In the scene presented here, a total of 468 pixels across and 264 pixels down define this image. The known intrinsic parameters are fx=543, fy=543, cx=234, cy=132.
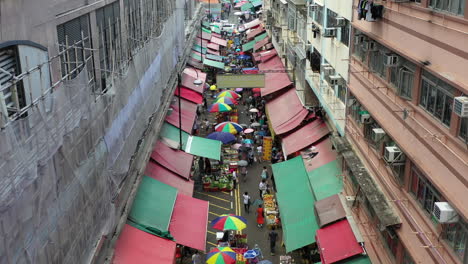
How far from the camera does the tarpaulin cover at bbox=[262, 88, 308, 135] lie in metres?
26.2

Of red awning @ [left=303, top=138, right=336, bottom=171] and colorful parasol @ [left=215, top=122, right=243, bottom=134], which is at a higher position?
red awning @ [left=303, top=138, right=336, bottom=171]

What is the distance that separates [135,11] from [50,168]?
12.9m

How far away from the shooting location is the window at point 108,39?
15016 mm

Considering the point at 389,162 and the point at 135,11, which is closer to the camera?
the point at 389,162

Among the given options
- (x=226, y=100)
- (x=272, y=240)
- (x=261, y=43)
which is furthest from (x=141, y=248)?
(x=261, y=43)

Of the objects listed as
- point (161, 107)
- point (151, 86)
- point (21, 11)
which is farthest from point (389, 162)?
point (161, 107)

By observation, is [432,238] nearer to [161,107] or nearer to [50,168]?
[50,168]

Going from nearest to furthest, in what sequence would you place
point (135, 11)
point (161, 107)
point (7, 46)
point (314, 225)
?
point (7, 46) → point (314, 225) → point (135, 11) → point (161, 107)

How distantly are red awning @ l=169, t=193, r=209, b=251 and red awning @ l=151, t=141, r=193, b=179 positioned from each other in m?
1.93

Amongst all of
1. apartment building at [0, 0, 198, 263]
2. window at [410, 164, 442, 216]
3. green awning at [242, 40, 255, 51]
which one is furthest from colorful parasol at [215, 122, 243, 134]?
green awning at [242, 40, 255, 51]

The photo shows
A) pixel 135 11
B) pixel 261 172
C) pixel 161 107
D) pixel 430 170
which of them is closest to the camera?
pixel 430 170

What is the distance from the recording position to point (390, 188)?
13602 millimetres

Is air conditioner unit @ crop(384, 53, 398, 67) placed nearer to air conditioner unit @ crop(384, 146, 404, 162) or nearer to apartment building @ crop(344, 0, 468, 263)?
apartment building @ crop(344, 0, 468, 263)

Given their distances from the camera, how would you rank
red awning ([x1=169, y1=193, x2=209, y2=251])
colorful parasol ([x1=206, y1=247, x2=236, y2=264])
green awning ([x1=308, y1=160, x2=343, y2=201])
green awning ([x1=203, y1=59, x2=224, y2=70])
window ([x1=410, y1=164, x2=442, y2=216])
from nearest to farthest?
window ([x1=410, y1=164, x2=442, y2=216])
red awning ([x1=169, y1=193, x2=209, y2=251])
colorful parasol ([x1=206, y1=247, x2=236, y2=264])
green awning ([x1=308, y1=160, x2=343, y2=201])
green awning ([x1=203, y1=59, x2=224, y2=70])
